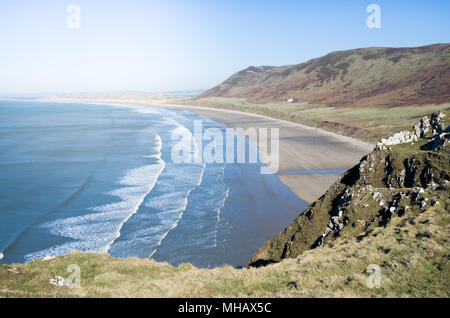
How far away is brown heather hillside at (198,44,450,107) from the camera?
105312 millimetres

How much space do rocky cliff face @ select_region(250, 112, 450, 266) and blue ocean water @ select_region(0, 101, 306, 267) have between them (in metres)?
4.42

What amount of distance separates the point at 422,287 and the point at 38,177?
36618mm

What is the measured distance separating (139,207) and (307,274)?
19090 millimetres

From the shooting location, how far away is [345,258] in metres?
10.1

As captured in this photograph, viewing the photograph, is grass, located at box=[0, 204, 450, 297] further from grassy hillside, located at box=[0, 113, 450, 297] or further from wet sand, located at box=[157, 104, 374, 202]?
wet sand, located at box=[157, 104, 374, 202]

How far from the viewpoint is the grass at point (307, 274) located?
806 cm

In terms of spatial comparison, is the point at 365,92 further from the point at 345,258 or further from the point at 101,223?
the point at 345,258

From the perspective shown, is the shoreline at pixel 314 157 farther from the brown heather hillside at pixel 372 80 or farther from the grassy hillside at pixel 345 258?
the brown heather hillside at pixel 372 80

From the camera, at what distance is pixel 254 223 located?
23422mm

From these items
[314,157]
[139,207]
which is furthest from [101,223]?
[314,157]

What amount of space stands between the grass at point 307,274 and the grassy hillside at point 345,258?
25 millimetres

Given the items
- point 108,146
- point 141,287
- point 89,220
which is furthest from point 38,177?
point 141,287

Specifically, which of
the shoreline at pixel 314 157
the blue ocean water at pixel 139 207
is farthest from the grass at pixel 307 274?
the shoreline at pixel 314 157
